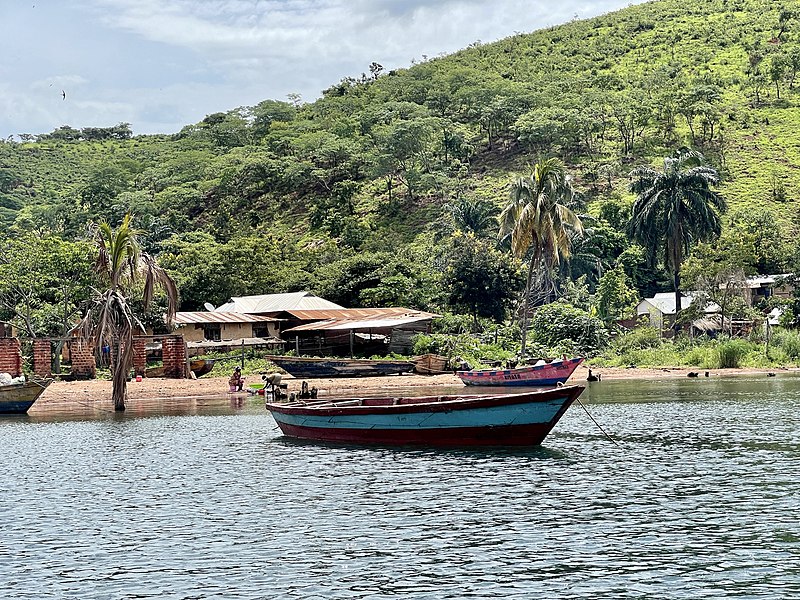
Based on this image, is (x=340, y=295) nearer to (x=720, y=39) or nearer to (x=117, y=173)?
(x=117, y=173)

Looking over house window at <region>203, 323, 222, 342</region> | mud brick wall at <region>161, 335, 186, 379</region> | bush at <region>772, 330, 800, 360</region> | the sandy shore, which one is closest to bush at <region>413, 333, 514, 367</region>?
the sandy shore

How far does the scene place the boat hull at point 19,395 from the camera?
45.1 metres

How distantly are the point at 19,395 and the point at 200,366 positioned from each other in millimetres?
16240

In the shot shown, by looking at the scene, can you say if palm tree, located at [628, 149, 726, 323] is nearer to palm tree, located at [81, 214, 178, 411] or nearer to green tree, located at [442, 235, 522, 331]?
green tree, located at [442, 235, 522, 331]

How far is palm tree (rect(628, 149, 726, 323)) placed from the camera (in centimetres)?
7900

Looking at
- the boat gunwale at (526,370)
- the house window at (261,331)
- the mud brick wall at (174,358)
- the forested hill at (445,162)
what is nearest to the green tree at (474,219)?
the forested hill at (445,162)

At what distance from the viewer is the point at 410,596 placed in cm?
1534

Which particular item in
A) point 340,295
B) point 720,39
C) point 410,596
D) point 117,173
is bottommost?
point 410,596

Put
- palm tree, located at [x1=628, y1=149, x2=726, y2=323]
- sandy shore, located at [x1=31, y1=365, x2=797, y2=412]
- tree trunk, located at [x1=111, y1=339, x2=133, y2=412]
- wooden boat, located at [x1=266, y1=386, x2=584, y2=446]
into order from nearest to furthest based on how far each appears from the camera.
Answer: wooden boat, located at [x1=266, y1=386, x2=584, y2=446] < tree trunk, located at [x1=111, y1=339, x2=133, y2=412] < sandy shore, located at [x1=31, y1=365, x2=797, y2=412] < palm tree, located at [x1=628, y1=149, x2=726, y2=323]

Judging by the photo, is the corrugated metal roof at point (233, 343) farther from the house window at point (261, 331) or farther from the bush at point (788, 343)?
the bush at point (788, 343)

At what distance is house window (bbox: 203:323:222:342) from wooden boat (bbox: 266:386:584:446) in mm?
33954

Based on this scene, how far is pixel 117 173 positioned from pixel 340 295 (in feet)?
233

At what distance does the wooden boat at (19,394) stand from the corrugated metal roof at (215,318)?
1743 cm

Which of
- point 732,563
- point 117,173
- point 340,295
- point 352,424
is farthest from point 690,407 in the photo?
point 117,173
